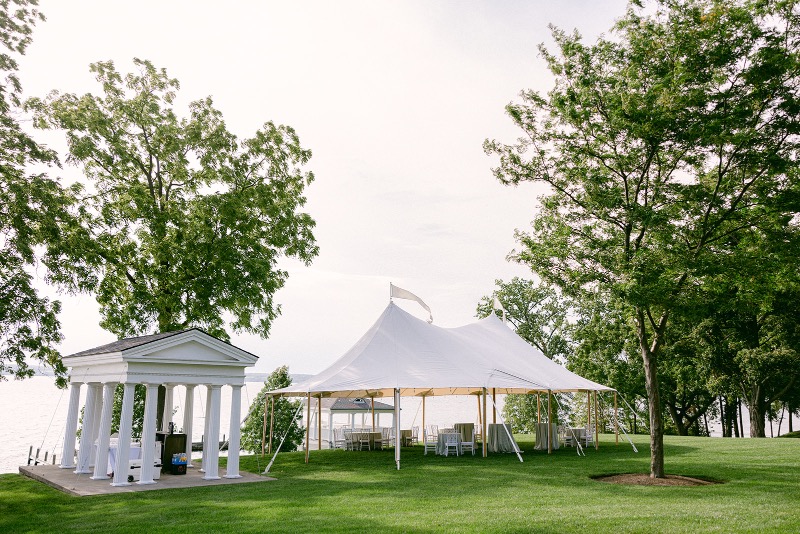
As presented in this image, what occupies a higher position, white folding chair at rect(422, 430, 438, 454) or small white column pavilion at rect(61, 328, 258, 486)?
small white column pavilion at rect(61, 328, 258, 486)

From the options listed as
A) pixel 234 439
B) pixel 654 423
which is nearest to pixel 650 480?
pixel 654 423

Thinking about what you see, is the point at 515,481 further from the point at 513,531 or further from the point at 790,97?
the point at 790,97

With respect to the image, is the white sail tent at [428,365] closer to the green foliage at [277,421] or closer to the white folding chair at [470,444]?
the white folding chair at [470,444]

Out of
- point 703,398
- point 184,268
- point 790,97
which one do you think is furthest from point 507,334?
point 703,398

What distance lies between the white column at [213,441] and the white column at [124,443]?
5.67 ft

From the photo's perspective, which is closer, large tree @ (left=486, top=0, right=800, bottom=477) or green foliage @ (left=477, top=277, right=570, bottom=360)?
large tree @ (left=486, top=0, right=800, bottom=477)

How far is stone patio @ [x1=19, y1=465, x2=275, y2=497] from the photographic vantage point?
12.3 metres

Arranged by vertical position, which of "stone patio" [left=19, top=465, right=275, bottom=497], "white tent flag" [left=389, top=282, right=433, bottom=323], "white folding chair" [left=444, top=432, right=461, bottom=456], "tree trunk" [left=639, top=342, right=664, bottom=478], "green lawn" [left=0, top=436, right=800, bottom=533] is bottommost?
"stone patio" [left=19, top=465, right=275, bottom=497]

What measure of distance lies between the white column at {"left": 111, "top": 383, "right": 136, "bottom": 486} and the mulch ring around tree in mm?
10017

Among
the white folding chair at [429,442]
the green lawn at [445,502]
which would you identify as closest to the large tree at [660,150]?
the green lawn at [445,502]

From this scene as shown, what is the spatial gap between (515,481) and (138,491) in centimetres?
763

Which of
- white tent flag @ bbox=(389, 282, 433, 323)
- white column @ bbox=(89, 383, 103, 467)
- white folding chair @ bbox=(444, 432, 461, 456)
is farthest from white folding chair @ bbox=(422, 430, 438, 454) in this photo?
white column @ bbox=(89, 383, 103, 467)

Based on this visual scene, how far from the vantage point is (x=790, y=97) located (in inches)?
452

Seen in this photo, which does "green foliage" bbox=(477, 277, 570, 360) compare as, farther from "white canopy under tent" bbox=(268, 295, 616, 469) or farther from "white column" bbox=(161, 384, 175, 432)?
"white column" bbox=(161, 384, 175, 432)
